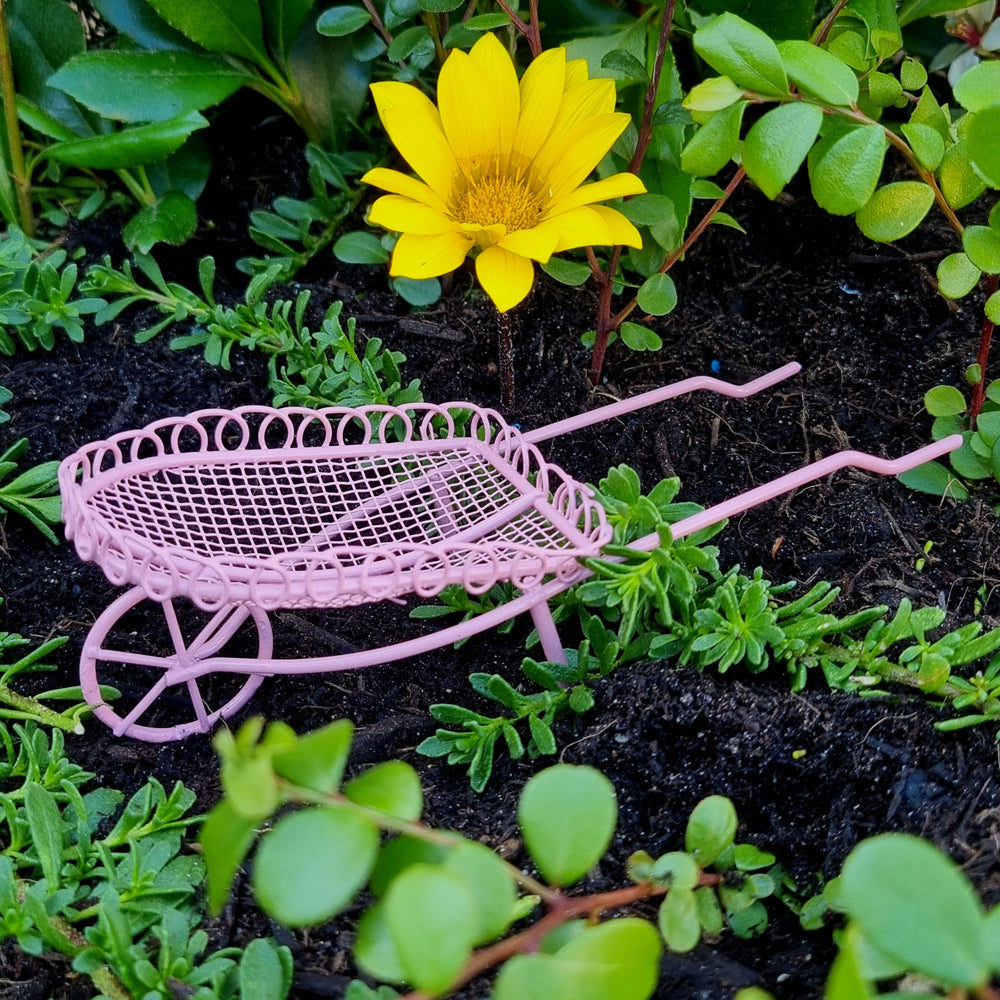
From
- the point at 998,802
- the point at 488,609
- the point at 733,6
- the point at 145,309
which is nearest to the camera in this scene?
the point at 998,802

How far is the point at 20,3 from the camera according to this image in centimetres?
131

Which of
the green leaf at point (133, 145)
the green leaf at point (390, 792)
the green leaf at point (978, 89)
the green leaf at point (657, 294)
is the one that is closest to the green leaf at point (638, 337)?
the green leaf at point (657, 294)

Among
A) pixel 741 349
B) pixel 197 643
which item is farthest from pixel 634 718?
pixel 741 349

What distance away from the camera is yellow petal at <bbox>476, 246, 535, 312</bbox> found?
88cm

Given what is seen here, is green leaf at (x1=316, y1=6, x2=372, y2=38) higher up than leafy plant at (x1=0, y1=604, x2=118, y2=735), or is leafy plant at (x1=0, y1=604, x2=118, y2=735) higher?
green leaf at (x1=316, y1=6, x2=372, y2=38)

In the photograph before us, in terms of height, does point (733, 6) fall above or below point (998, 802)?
above

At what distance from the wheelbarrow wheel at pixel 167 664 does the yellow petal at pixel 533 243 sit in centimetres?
39

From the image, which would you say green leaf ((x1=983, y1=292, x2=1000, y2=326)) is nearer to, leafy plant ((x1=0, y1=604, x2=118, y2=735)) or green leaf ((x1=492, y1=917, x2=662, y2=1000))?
green leaf ((x1=492, y1=917, x2=662, y2=1000))

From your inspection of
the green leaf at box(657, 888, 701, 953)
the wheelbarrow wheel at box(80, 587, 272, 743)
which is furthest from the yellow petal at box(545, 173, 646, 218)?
the green leaf at box(657, 888, 701, 953)

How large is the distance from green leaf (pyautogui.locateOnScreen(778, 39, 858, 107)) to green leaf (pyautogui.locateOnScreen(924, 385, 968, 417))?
39cm

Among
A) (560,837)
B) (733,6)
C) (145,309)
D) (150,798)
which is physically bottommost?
(150,798)

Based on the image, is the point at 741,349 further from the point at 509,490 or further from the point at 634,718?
the point at 634,718

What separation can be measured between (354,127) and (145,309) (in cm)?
37

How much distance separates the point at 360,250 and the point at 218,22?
34cm
